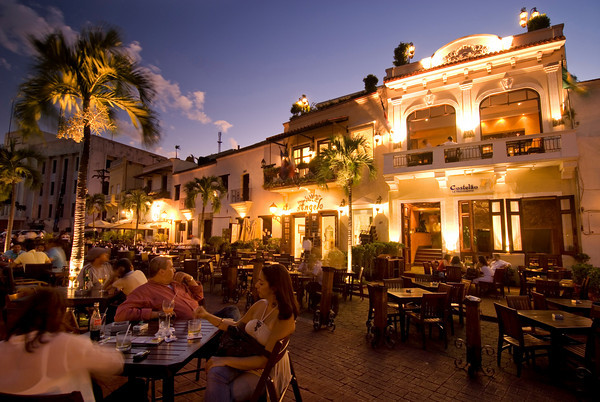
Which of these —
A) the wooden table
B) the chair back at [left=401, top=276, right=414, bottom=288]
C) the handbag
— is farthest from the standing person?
the chair back at [left=401, top=276, right=414, bottom=288]

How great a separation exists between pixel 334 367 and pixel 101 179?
134ft

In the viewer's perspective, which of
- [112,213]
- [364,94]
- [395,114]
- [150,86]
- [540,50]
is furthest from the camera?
[112,213]

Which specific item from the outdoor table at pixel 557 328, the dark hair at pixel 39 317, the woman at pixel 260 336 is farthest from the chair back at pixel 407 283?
the dark hair at pixel 39 317

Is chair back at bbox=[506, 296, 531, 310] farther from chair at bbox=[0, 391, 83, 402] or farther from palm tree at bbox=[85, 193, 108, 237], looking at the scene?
palm tree at bbox=[85, 193, 108, 237]

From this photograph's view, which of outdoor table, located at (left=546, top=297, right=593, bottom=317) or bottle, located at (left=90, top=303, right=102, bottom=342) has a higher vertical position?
bottle, located at (left=90, top=303, right=102, bottom=342)

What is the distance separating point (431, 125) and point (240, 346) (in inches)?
659

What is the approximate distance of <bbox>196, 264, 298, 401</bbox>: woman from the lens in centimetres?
246

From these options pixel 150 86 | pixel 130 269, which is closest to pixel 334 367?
pixel 130 269

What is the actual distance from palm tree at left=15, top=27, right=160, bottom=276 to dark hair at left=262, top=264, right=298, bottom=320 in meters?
5.82

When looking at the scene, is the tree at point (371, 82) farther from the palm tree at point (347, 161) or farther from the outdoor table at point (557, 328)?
the outdoor table at point (557, 328)

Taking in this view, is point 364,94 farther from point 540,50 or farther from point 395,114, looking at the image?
point 540,50

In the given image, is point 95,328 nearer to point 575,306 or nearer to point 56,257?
point 575,306

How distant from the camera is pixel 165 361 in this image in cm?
238

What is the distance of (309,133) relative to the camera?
18.3 metres
